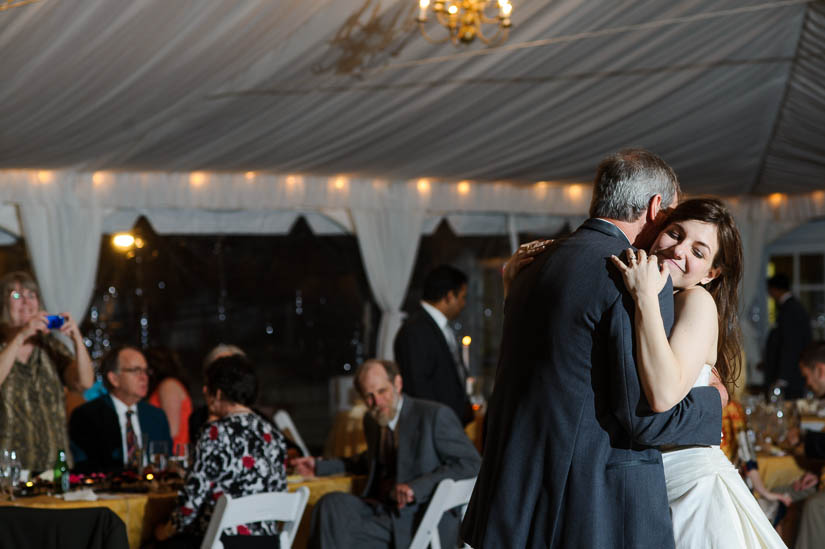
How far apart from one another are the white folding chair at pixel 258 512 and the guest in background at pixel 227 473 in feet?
0.33

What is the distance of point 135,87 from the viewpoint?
5.61 m

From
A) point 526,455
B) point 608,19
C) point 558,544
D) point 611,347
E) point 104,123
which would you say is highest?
point 608,19

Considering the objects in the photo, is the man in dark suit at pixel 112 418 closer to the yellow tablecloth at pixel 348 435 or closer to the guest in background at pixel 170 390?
the guest in background at pixel 170 390

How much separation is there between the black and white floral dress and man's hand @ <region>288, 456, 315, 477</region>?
587mm

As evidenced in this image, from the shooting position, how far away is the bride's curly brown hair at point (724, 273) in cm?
206

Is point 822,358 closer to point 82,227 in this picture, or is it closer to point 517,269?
point 517,269

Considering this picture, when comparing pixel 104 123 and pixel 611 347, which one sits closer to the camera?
pixel 611 347

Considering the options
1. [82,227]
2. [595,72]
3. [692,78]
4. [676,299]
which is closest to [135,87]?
[82,227]

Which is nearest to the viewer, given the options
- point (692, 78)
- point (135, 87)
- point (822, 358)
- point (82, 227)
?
point (822, 358)

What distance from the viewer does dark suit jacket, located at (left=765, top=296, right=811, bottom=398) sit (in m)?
8.87

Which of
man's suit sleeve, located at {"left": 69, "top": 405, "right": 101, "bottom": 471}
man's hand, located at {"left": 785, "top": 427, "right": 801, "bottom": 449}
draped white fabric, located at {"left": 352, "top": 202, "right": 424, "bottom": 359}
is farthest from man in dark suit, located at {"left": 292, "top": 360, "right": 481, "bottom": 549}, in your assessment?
draped white fabric, located at {"left": 352, "top": 202, "right": 424, "bottom": 359}

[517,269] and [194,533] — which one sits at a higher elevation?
[517,269]

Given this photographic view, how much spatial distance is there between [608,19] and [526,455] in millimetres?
4268

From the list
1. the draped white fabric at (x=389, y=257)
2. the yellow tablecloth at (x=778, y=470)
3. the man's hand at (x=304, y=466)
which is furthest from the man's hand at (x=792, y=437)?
the draped white fabric at (x=389, y=257)
